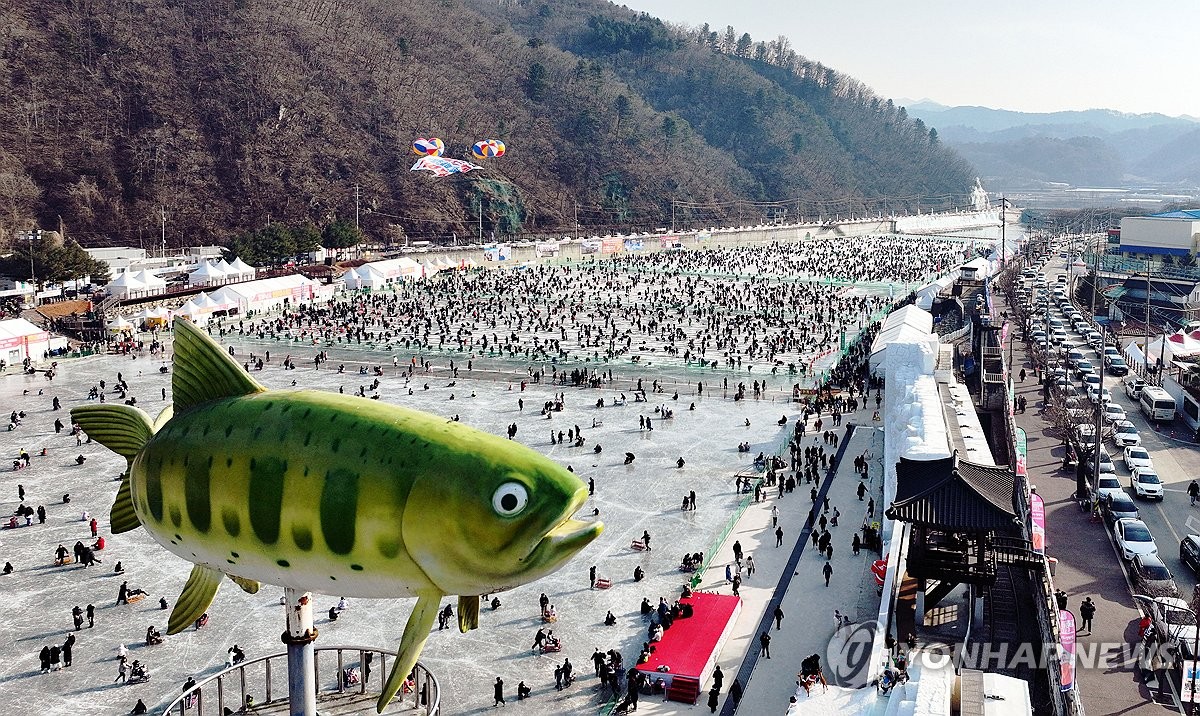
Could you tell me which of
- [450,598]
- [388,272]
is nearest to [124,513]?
[450,598]

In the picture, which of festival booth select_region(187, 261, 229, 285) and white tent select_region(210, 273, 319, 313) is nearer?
white tent select_region(210, 273, 319, 313)

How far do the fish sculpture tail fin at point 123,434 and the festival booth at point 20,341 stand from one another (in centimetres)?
4425

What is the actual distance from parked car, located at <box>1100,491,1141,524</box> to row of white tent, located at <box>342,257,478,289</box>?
57.2 meters

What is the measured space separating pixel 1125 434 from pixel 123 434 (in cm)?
3342

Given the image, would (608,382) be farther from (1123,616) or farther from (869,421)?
(1123,616)

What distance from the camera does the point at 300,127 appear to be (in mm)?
119875

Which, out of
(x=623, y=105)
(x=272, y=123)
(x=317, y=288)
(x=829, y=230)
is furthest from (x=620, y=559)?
(x=623, y=105)

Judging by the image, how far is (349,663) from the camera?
17.7 meters

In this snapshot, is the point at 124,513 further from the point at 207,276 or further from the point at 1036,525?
the point at 207,276

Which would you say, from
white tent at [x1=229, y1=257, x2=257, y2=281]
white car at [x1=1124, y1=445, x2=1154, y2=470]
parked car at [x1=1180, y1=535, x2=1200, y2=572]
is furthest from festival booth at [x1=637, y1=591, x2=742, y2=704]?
white tent at [x1=229, y1=257, x2=257, y2=281]

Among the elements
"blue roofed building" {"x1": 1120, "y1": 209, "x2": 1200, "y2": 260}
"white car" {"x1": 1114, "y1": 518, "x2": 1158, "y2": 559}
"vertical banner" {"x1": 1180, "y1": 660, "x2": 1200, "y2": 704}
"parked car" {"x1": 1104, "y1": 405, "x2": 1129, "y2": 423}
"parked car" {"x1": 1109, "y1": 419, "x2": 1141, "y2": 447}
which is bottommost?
"vertical banner" {"x1": 1180, "y1": 660, "x2": 1200, "y2": 704}

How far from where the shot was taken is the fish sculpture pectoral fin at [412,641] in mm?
7004

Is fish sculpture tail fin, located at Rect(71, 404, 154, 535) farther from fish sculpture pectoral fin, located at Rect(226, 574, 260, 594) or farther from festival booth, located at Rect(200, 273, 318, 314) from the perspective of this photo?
festival booth, located at Rect(200, 273, 318, 314)

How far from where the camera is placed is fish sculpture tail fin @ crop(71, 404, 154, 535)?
8750mm
